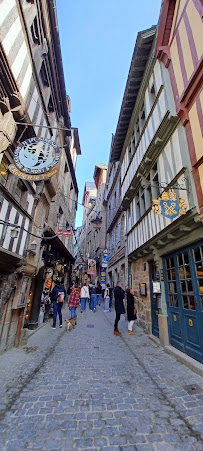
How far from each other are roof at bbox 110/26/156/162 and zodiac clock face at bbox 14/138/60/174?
5953mm

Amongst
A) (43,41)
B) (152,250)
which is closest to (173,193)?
(152,250)

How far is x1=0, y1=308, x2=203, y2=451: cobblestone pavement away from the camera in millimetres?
1894

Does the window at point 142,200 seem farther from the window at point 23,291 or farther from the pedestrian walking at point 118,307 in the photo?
the window at point 23,291

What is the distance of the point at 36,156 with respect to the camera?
418 cm

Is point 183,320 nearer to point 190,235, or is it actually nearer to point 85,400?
point 190,235

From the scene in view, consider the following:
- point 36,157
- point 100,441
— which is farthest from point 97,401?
point 36,157

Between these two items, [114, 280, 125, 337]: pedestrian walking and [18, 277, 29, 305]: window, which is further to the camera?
[114, 280, 125, 337]: pedestrian walking

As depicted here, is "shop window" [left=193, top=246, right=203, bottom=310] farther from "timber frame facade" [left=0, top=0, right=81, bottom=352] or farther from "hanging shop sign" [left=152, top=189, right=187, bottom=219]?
"timber frame facade" [left=0, top=0, right=81, bottom=352]

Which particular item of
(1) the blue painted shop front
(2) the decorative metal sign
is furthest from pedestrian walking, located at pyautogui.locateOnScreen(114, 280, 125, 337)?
(2) the decorative metal sign

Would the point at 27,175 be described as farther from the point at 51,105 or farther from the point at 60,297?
the point at 51,105

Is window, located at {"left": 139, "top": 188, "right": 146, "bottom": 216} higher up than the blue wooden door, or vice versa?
window, located at {"left": 139, "top": 188, "right": 146, "bottom": 216}

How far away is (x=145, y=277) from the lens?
6539mm

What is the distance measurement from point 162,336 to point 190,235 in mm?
2801

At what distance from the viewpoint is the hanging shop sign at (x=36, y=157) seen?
396 cm
